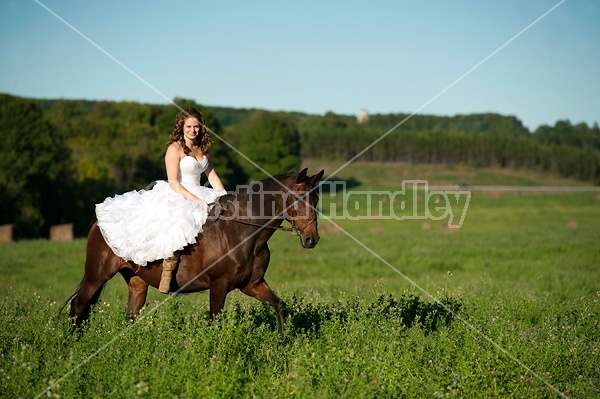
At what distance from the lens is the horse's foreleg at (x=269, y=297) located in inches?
338

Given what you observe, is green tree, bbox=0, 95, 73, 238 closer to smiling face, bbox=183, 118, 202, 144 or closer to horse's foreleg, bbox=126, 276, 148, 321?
horse's foreleg, bbox=126, 276, 148, 321

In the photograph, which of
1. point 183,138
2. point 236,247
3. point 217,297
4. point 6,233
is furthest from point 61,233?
point 236,247

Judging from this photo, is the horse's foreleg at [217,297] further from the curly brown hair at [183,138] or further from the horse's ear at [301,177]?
the curly brown hair at [183,138]

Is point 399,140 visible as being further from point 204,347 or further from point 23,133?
point 204,347

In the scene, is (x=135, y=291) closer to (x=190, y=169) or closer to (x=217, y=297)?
(x=217, y=297)

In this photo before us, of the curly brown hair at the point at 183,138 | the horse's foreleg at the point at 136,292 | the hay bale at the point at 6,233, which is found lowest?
the hay bale at the point at 6,233

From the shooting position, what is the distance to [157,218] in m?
8.85

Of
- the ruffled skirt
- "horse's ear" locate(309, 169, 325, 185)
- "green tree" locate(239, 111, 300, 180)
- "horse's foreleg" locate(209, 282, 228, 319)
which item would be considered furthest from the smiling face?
"green tree" locate(239, 111, 300, 180)

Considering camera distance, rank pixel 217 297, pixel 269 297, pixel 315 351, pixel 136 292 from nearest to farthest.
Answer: pixel 315 351 → pixel 217 297 → pixel 269 297 → pixel 136 292

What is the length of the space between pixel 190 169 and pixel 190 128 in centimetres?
61

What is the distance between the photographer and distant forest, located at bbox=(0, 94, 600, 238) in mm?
48156

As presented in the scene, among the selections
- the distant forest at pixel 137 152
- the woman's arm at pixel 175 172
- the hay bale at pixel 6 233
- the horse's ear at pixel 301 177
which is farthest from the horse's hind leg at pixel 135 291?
the hay bale at pixel 6 233

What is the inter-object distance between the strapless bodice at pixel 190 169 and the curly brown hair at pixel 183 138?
0.15 m

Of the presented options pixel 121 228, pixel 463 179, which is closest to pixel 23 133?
pixel 121 228
